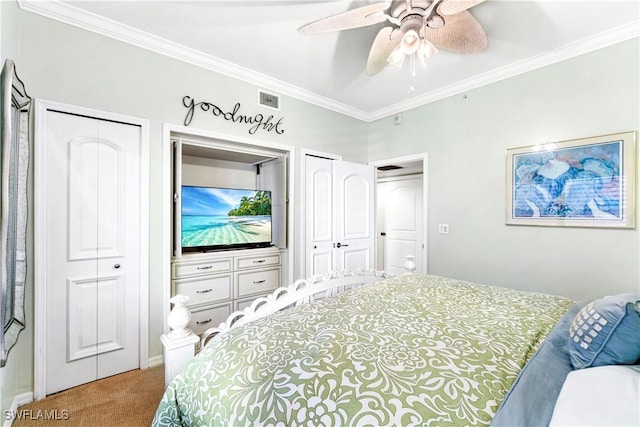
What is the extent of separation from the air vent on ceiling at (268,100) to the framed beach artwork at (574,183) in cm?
234

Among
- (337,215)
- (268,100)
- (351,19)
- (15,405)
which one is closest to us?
(351,19)

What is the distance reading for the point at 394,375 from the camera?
0.84m

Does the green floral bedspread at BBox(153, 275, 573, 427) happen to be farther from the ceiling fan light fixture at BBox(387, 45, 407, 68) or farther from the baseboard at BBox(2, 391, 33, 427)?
the ceiling fan light fixture at BBox(387, 45, 407, 68)

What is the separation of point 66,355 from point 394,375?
229 centimetres

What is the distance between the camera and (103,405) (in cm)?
175

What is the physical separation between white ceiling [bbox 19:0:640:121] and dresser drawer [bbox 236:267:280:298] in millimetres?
1977

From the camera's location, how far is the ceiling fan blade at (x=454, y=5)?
138cm

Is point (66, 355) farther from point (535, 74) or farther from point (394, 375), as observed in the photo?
point (535, 74)

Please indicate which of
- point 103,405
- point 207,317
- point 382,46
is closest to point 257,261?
point 207,317

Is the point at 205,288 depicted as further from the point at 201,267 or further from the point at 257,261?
the point at 257,261

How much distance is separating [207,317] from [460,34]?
10.1ft

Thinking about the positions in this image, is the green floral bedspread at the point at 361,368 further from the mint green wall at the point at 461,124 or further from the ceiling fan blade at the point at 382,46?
the ceiling fan blade at the point at 382,46

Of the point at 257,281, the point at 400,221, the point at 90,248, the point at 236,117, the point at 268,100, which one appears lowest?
the point at 257,281

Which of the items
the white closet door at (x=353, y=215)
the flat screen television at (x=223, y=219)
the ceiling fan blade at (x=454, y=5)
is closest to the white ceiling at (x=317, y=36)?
the ceiling fan blade at (x=454, y=5)
